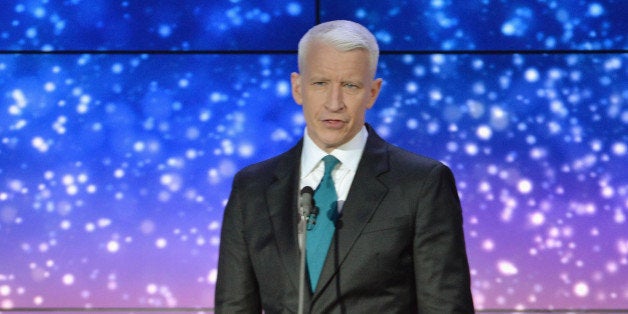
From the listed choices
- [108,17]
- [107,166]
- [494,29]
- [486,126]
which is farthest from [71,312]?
[494,29]

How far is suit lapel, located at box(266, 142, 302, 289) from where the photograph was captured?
1646 mm

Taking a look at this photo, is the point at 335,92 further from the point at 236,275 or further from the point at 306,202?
the point at 236,275

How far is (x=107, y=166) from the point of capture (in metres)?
2.98

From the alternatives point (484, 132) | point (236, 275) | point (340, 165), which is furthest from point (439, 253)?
point (484, 132)

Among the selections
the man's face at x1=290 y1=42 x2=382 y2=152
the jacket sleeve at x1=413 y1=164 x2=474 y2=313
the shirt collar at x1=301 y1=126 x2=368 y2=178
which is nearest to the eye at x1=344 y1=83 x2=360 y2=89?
the man's face at x1=290 y1=42 x2=382 y2=152

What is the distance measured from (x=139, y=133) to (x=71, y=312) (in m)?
0.67

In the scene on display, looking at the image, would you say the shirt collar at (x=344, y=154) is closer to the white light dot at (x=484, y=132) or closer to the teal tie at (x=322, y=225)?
the teal tie at (x=322, y=225)

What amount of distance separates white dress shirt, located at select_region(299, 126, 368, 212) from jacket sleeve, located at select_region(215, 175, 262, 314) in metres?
0.16

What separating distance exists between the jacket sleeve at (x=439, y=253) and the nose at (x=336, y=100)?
226mm

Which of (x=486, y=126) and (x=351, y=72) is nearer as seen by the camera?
(x=351, y=72)

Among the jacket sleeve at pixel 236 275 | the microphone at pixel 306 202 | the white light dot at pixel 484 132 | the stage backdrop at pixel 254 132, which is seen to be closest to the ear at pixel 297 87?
the jacket sleeve at pixel 236 275

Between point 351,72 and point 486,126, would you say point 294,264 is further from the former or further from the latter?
point 486,126

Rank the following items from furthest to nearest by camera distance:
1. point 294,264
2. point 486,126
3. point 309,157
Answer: point 486,126
point 309,157
point 294,264

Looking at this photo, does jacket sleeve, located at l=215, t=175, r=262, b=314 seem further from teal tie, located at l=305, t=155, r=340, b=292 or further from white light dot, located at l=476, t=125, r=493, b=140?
white light dot, located at l=476, t=125, r=493, b=140
